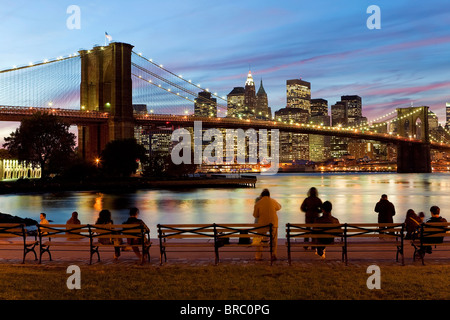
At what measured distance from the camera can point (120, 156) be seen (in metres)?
65.2

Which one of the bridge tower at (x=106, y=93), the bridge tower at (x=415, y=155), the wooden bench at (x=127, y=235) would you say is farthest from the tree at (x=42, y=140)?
the bridge tower at (x=415, y=155)

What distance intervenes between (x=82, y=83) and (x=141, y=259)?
244ft

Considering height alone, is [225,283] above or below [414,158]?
below

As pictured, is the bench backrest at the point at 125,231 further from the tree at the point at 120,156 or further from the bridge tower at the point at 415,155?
the bridge tower at the point at 415,155

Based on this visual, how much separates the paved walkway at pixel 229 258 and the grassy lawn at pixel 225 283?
0.48 metres

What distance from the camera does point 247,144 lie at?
178 m

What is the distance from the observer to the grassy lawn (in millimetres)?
7406

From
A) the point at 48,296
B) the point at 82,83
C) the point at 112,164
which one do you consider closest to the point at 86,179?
the point at 112,164

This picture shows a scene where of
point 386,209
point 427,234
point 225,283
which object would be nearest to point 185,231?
point 225,283

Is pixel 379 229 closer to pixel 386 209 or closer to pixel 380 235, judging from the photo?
pixel 380 235

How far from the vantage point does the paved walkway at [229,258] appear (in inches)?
398

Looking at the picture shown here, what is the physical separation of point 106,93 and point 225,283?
2802 inches

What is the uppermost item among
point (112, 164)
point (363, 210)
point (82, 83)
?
point (82, 83)
